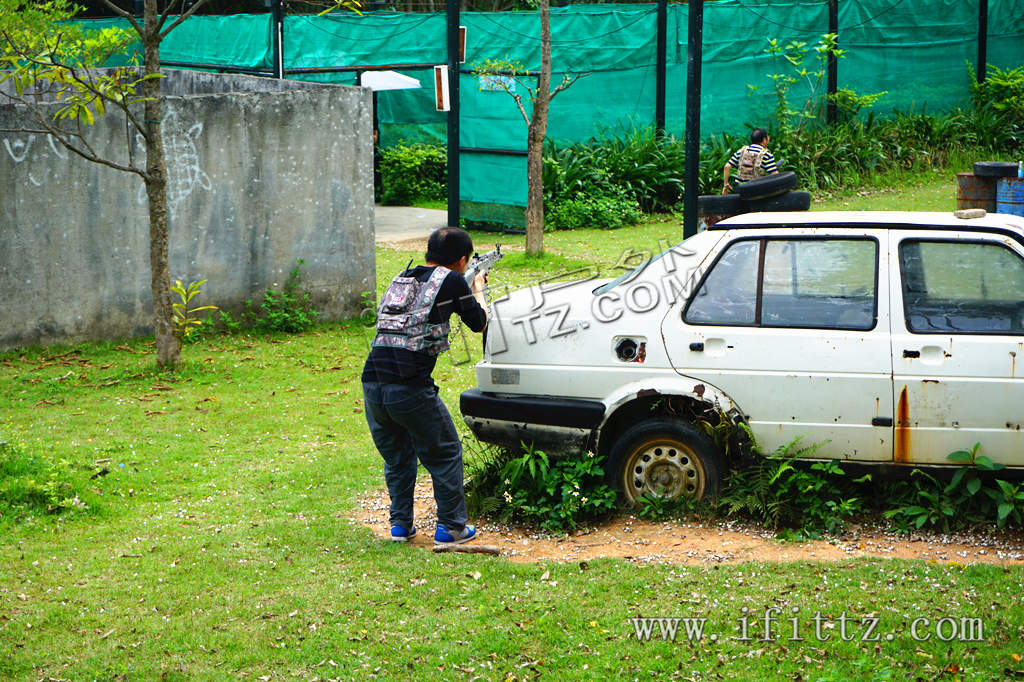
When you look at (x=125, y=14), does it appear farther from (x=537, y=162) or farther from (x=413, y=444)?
(x=537, y=162)

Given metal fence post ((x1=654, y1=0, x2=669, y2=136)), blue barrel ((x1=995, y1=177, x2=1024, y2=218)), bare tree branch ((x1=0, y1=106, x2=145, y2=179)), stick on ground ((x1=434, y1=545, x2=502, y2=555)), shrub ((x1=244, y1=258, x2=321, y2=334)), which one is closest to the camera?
stick on ground ((x1=434, y1=545, x2=502, y2=555))

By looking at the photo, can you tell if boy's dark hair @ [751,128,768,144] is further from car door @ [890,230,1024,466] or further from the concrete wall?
car door @ [890,230,1024,466]

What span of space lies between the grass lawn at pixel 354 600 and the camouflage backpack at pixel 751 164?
7.23m

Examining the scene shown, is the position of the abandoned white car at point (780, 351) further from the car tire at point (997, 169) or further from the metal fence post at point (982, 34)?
the metal fence post at point (982, 34)

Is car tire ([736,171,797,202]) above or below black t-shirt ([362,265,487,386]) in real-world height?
above

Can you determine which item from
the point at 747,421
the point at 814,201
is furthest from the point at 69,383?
the point at 814,201

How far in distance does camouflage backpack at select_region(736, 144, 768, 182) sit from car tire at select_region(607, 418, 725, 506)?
7.73 m

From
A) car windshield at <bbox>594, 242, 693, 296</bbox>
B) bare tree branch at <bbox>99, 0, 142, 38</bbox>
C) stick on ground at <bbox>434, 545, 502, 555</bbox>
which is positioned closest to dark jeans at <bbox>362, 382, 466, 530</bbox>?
stick on ground at <bbox>434, 545, 502, 555</bbox>

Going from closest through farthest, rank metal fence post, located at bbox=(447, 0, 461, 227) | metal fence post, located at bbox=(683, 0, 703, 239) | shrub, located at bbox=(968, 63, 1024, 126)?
metal fence post, located at bbox=(683, 0, 703, 239), metal fence post, located at bbox=(447, 0, 461, 227), shrub, located at bbox=(968, 63, 1024, 126)

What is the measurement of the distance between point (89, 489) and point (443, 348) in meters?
2.56

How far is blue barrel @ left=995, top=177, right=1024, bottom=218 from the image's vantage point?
11.0 m

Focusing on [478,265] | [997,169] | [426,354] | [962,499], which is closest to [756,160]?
[997,169]

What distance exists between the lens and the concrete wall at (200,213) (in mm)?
10000

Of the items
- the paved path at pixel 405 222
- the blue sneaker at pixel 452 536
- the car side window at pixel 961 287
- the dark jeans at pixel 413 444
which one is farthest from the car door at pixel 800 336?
the paved path at pixel 405 222
